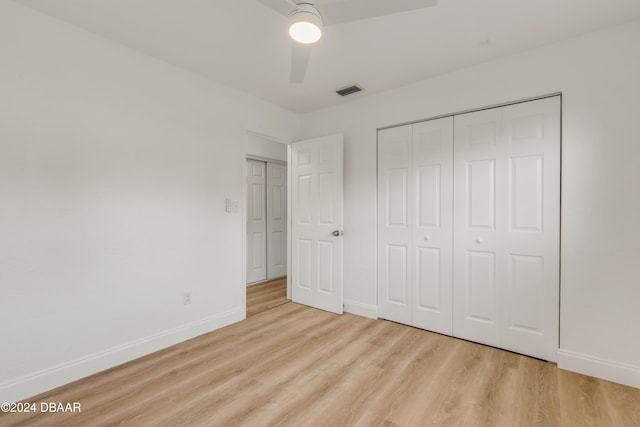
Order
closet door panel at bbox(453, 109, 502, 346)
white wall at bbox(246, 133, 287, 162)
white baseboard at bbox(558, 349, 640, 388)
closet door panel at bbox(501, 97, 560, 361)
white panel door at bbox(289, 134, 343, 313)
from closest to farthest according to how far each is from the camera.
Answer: white baseboard at bbox(558, 349, 640, 388) < closet door panel at bbox(501, 97, 560, 361) < closet door panel at bbox(453, 109, 502, 346) < white panel door at bbox(289, 134, 343, 313) < white wall at bbox(246, 133, 287, 162)

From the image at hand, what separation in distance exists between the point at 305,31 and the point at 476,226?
2140 millimetres

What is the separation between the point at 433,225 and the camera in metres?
2.89

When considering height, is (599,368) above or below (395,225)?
below

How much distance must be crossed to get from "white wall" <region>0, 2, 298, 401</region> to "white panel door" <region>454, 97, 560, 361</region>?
2.34m

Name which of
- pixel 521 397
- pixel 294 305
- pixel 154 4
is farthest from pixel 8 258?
pixel 521 397

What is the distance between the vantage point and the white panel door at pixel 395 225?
3.05 meters

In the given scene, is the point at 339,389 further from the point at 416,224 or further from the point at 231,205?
the point at 231,205

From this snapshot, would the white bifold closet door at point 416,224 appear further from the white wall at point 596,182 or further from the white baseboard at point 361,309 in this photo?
the white wall at point 596,182

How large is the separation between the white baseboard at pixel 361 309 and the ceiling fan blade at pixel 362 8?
2.74m

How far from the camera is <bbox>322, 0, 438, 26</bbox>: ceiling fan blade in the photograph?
139 centimetres

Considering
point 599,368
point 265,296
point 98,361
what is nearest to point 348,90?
point 265,296

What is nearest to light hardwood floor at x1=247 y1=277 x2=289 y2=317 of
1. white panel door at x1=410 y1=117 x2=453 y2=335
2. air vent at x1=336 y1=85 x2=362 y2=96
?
white panel door at x1=410 y1=117 x2=453 y2=335

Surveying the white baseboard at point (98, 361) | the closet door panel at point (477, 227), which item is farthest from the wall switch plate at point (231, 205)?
the closet door panel at point (477, 227)

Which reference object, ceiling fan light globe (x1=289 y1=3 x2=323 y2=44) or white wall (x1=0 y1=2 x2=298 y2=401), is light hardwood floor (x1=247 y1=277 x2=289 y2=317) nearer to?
white wall (x1=0 y1=2 x2=298 y2=401)
